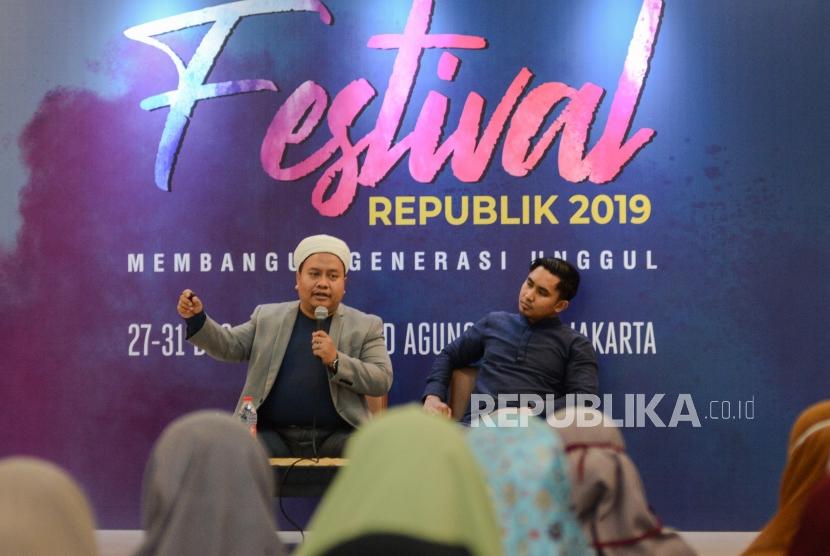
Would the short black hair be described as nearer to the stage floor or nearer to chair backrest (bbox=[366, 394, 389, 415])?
chair backrest (bbox=[366, 394, 389, 415])

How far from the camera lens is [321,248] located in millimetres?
4906

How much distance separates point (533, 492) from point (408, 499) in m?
0.69

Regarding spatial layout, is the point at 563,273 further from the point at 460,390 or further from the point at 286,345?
the point at 286,345

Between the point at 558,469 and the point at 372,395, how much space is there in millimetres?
2638

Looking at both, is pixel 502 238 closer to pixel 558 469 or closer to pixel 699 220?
pixel 699 220

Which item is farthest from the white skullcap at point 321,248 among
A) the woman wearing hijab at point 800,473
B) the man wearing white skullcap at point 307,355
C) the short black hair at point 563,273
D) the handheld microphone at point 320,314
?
the woman wearing hijab at point 800,473

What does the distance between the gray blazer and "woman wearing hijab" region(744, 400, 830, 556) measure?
89.4 inches

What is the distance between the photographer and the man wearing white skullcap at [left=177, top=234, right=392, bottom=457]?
15.7ft

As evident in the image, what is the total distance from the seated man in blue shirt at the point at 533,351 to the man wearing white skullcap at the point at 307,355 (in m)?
0.41

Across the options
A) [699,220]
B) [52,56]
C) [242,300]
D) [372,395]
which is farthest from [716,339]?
[52,56]

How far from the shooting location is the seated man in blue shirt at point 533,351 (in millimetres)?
5039

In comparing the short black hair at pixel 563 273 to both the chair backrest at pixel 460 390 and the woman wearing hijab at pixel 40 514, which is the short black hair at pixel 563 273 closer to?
the chair backrest at pixel 460 390

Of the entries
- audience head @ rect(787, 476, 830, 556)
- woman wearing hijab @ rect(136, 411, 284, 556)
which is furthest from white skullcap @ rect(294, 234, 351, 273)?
audience head @ rect(787, 476, 830, 556)

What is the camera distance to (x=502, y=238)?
5285mm
